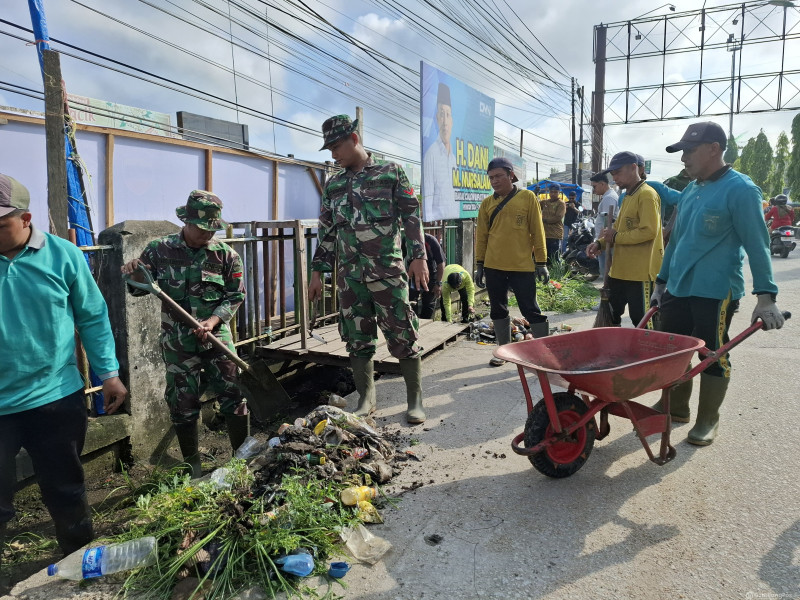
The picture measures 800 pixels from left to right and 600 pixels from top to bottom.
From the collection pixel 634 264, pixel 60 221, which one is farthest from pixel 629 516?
pixel 60 221

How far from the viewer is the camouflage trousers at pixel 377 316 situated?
12.1 feet

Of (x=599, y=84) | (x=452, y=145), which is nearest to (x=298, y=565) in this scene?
(x=452, y=145)

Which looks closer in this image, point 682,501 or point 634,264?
point 682,501

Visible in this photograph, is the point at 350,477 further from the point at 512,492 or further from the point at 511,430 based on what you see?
the point at 511,430

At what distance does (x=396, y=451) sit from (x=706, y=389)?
1962 millimetres

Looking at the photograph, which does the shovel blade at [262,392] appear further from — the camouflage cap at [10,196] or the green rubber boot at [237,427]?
the camouflage cap at [10,196]

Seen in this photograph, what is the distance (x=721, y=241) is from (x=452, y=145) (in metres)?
6.33

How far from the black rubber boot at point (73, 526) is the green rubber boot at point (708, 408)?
11.2 feet

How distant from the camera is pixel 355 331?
12.5ft

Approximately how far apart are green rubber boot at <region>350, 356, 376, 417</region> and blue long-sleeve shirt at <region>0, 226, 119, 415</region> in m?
1.89

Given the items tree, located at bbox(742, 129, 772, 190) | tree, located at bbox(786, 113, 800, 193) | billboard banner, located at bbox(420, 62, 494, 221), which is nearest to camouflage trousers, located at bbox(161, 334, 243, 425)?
billboard banner, located at bbox(420, 62, 494, 221)

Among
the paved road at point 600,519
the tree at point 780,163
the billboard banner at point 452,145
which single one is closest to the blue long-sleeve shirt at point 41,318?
the paved road at point 600,519

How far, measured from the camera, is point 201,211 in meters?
3.07

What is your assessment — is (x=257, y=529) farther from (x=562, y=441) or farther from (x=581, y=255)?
(x=581, y=255)
